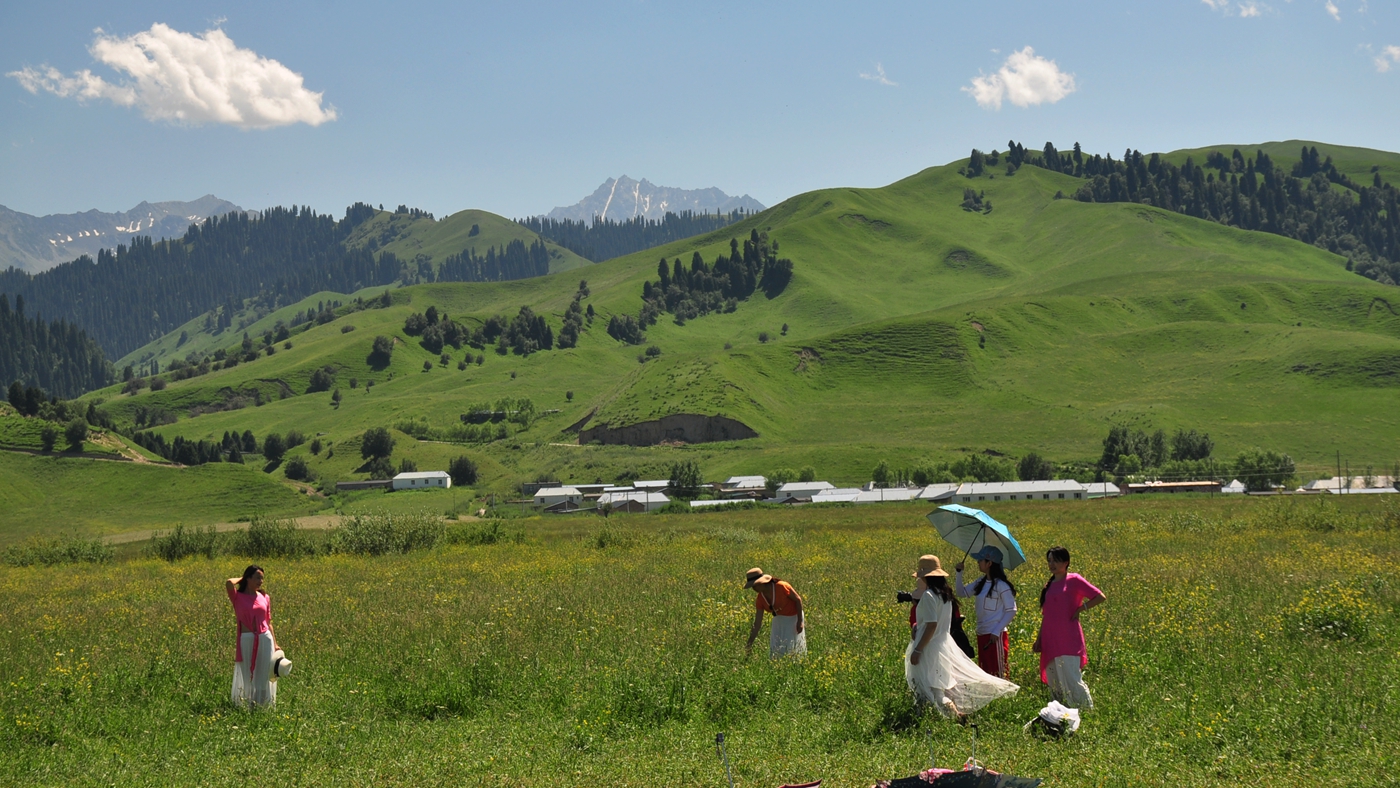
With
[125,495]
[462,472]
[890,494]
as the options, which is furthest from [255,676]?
[462,472]

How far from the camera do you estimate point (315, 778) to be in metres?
10.7

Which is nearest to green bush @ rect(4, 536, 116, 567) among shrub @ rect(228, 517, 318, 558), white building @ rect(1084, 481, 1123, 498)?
shrub @ rect(228, 517, 318, 558)

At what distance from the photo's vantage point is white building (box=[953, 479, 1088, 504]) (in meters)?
98.5

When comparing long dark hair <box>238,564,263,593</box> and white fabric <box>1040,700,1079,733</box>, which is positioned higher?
long dark hair <box>238,564,263,593</box>

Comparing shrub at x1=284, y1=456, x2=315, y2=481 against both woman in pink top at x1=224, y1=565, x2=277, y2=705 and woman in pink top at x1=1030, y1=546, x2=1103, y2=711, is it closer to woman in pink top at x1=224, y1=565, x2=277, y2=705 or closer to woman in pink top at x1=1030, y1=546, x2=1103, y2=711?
woman in pink top at x1=224, y1=565, x2=277, y2=705

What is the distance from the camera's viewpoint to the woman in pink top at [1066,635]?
39.6ft

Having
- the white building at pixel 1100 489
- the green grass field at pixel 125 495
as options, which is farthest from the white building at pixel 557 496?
the white building at pixel 1100 489

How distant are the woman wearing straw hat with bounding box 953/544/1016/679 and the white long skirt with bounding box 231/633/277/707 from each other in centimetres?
944

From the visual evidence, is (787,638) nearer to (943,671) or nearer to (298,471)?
(943,671)

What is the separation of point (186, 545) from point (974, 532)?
39.8 meters

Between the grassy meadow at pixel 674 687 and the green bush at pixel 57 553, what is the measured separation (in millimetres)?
20130

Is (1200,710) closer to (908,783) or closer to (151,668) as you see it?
(908,783)

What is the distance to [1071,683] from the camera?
12148mm

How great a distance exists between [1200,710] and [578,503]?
96.9 meters
